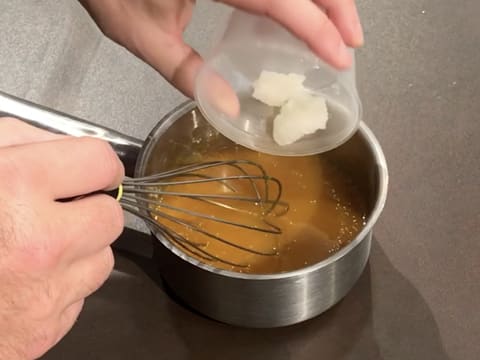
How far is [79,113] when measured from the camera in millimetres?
789

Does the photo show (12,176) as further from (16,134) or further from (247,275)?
(247,275)

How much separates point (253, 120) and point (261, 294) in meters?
0.14

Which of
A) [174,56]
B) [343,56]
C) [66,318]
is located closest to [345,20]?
[343,56]

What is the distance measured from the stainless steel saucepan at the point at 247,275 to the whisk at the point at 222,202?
3 centimetres

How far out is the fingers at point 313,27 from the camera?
0.47 m

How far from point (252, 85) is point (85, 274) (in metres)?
0.20

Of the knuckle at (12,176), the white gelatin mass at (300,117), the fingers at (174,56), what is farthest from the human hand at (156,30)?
the knuckle at (12,176)

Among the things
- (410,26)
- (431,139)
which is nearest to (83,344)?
A: (431,139)

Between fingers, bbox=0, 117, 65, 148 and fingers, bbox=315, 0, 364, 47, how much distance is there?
22 centimetres

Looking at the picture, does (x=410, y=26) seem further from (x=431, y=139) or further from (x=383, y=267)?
(x=383, y=267)

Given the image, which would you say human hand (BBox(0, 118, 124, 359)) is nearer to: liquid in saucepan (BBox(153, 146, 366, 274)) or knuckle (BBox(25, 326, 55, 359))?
knuckle (BBox(25, 326, 55, 359))

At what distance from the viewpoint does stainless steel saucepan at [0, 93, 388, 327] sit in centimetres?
56

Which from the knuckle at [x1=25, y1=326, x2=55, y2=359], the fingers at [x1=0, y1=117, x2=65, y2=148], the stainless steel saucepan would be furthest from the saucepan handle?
the knuckle at [x1=25, y1=326, x2=55, y2=359]

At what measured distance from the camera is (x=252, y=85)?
0.55 m
